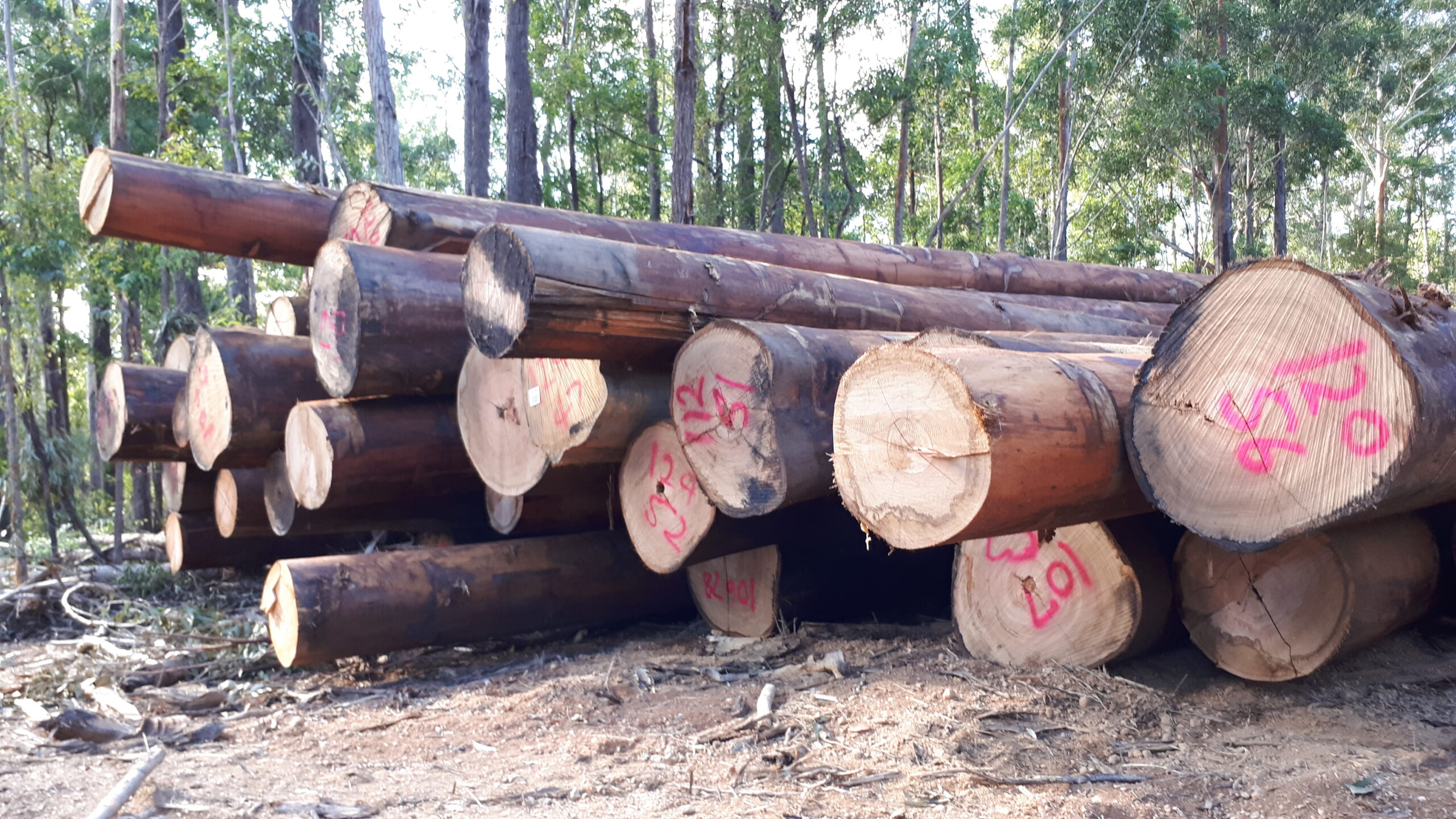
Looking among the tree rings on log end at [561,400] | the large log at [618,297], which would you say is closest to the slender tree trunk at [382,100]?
the tree rings on log end at [561,400]

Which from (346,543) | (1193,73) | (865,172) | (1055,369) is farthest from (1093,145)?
(1055,369)

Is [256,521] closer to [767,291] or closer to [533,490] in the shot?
[533,490]

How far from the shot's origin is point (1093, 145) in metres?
24.0

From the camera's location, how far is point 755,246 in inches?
225

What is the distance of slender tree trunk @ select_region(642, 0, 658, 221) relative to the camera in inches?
701

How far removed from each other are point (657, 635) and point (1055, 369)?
119 inches

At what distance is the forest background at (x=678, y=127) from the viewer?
34.0 feet

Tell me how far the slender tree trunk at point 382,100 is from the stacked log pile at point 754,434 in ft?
16.1

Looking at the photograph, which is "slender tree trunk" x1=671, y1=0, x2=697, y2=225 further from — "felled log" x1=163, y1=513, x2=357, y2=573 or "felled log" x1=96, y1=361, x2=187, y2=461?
"felled log" x1=96, y1=361, x2=187, y2=461

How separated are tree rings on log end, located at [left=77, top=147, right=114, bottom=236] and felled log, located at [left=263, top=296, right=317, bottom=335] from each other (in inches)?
47.8

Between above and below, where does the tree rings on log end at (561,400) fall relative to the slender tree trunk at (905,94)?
below

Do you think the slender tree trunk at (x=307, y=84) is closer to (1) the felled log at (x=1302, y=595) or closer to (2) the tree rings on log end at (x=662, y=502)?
(2) the tree rings on log end at (x=662, y=502)

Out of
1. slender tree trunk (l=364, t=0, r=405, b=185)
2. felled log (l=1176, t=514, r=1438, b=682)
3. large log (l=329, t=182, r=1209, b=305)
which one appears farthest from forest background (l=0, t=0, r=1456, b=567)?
felled log (l=1176, t=514, r=1438, b=682)

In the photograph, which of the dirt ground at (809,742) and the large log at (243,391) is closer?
the dirt ground at (809,742)
